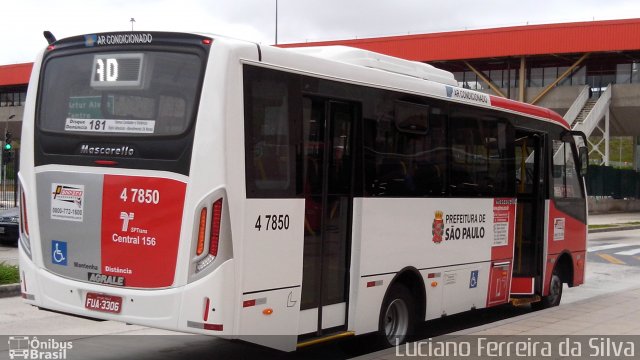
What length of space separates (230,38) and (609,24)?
43409 millimetres

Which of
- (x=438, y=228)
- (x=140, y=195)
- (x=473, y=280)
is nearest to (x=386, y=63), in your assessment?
(x=438, y=228)

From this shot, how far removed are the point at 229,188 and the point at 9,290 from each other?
22.3 feet

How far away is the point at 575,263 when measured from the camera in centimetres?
1352

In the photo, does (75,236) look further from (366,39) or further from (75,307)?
(366,39)

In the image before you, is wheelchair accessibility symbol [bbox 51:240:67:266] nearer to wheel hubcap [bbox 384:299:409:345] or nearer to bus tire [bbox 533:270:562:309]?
wheel hubcap [bbox 384:299:409:345]

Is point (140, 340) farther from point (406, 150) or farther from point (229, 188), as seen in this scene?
point (406, 150)

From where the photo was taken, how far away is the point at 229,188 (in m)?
6.62

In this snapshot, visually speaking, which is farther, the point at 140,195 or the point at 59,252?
the point at 59,252

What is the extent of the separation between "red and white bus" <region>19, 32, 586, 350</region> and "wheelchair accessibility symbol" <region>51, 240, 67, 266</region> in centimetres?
3

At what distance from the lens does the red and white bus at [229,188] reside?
6676 millimetres

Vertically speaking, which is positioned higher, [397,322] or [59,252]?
[59,252]

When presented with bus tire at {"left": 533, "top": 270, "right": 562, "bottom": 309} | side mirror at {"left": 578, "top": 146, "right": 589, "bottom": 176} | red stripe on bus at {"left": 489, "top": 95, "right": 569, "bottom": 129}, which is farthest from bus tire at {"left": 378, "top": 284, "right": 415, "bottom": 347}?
side mirror at {"left": 578, "top": 146, "right": 589, "bottom": 176}

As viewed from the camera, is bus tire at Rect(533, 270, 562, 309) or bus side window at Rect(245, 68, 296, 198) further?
bus tire at Rect(533, 270, 562, 309)

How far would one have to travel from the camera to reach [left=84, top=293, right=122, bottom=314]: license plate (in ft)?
22.9
